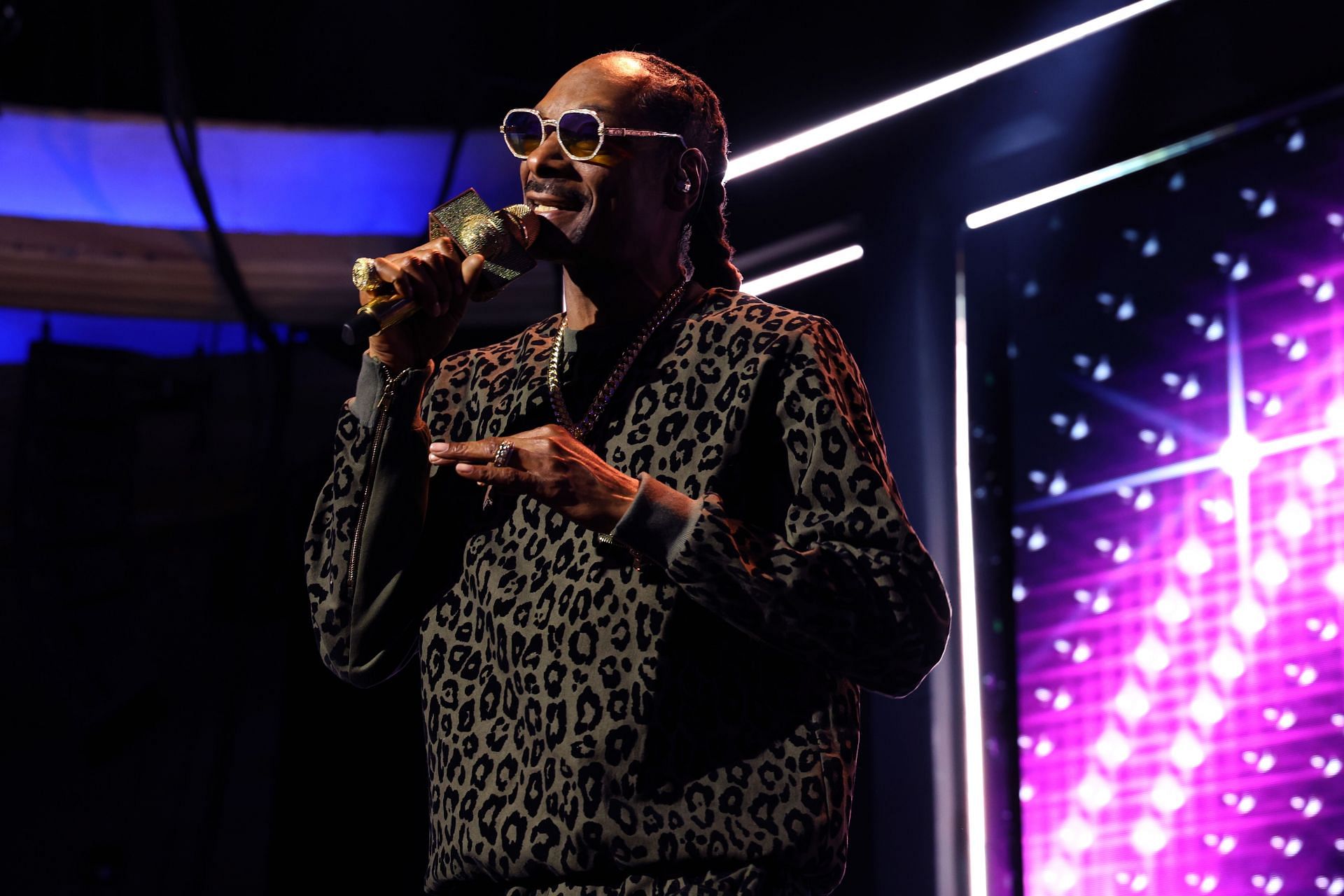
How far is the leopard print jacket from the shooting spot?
1.30m

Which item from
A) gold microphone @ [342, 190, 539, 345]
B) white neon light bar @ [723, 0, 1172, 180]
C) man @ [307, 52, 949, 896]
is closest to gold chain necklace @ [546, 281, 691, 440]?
man @ [307, 52, 949, 896]

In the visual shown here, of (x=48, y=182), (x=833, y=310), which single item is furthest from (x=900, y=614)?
(x=48, y=182)

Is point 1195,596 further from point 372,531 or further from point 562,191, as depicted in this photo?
point 372,531

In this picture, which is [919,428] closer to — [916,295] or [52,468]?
[916,295]

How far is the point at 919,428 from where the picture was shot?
2.55 m

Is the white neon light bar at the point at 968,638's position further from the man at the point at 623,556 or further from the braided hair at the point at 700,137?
the man at the point at 623,556

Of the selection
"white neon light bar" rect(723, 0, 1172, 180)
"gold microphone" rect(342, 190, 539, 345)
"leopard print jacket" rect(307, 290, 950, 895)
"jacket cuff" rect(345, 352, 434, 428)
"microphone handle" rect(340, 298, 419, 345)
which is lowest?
"leopard print jacket" rect(307, 290, 950, 895)

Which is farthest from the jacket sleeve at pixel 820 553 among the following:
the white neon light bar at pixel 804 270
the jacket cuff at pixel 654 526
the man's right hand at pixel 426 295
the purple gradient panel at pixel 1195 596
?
the white neon light bar at pixel 804 270

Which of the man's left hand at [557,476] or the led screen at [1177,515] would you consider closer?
the man's left hand at [557,476]

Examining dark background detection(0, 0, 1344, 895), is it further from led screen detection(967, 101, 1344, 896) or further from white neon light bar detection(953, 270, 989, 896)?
led screen detection(967, 101, 1344, 896)

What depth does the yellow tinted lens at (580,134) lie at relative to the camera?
1.59 meters

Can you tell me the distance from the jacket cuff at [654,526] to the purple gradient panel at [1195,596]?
4.04 ft

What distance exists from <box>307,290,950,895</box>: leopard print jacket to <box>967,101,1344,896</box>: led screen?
97 cm

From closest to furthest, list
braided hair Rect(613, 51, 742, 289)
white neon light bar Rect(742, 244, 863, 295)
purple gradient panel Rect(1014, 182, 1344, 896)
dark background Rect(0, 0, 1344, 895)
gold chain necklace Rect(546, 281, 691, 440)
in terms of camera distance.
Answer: gold chain necklace Rect(546, 281, 691, 440)
braided hair Rect(613, 51, 742, 289)
purple gradient panel Rect(1014, 182, 1344, 896)
white neon light bar Rect(742, 244, 863, 295)
dark background Rect(0, 0, 1344, 895)
